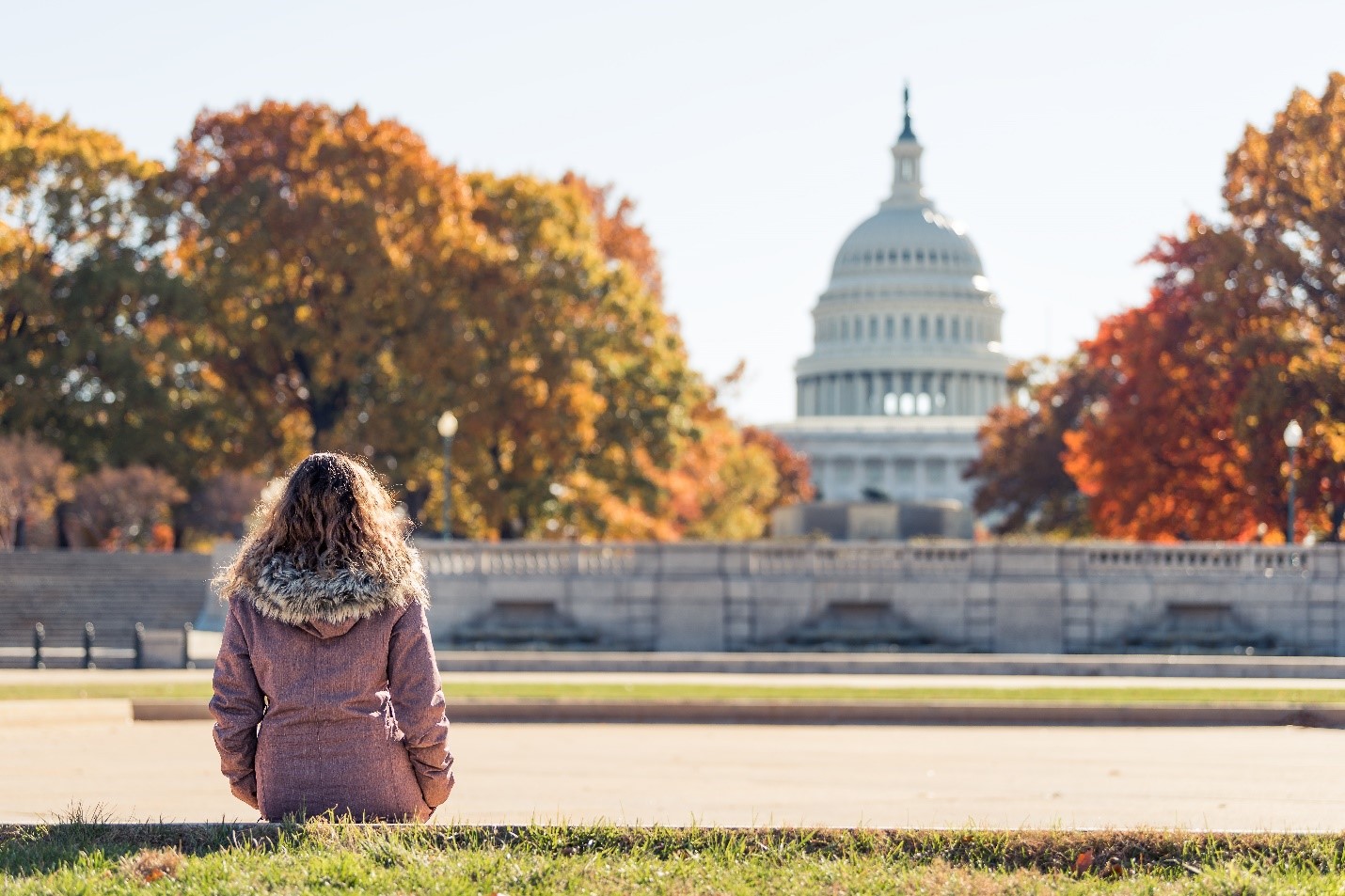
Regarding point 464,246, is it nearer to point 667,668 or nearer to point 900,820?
point 667,668

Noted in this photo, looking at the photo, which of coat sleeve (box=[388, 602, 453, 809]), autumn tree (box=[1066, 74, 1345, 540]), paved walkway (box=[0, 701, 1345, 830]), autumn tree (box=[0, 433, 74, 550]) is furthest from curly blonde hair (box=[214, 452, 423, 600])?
autumn tree (box=[0, 433, 74, 550])

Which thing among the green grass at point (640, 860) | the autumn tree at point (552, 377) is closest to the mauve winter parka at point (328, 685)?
the green grass at point (640, 860)

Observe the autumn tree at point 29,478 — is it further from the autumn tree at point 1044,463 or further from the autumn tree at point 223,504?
the autumn tree at point 1044,463

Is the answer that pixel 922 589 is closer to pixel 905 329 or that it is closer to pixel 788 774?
pixel 788 774

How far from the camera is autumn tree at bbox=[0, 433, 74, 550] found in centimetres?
4794

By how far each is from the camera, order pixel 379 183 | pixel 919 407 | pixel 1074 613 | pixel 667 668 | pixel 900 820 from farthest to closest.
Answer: pixel 919 407 → pixel 379 183 → pixel 1074 613 → pixel 667 668 → pixel 900 820

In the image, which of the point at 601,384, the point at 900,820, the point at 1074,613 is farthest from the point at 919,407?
the point at 900,820

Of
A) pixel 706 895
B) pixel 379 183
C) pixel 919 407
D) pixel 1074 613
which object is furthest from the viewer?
pixel 919 407

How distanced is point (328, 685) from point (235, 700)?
367mm

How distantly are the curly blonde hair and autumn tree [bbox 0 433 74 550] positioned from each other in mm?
41805

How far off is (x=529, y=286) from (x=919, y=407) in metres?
122

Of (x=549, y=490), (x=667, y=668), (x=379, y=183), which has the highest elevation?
(x=379, y=183)

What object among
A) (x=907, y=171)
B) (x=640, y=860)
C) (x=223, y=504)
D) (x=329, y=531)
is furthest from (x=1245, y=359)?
(x=907, y=171)

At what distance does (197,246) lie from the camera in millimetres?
53344
